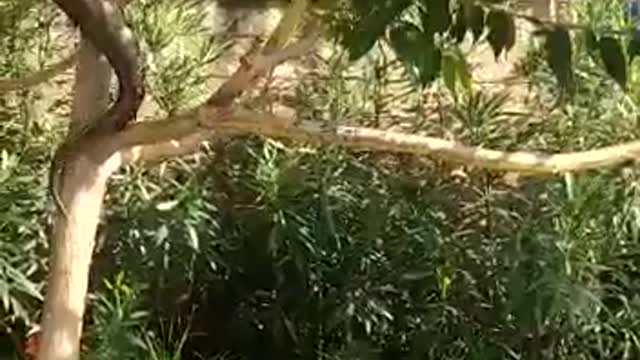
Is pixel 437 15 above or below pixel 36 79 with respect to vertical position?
above

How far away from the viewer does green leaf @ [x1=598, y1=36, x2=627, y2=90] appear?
2.17 m

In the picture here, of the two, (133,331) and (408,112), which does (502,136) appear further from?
(133,331)

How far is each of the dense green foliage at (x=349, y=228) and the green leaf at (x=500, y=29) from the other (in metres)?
1.73

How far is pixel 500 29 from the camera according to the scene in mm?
2266

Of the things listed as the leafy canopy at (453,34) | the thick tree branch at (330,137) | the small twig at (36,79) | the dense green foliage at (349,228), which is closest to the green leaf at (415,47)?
the leafy canopy at (453,34)

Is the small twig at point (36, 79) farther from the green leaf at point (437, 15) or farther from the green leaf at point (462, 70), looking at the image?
the green leaf at point (437, 15)

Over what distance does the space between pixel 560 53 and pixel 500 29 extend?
0.33 ft

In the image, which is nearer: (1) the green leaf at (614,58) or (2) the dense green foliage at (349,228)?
(1) the green leaf at (614,58)

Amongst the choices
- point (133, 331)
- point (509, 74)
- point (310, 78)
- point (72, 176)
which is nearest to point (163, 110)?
point (310, 78)

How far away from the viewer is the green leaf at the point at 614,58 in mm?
2174

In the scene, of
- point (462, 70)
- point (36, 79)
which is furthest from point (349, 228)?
point (462, 70)

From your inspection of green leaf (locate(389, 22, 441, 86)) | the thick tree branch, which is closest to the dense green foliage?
the thick tree branch

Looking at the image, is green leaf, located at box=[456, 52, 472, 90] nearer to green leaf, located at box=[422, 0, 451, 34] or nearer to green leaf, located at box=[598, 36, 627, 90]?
green leaf, located at box=[422, 0, 451, 34]

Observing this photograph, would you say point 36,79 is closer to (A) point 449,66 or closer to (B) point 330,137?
(B) point 330,137
